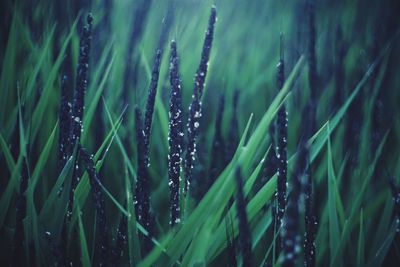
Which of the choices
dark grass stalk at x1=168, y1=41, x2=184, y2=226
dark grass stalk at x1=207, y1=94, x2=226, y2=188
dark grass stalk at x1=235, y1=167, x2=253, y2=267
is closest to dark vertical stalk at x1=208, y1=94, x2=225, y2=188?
dark grass stalk at x1=207, y1=94, x2=226, y2=188

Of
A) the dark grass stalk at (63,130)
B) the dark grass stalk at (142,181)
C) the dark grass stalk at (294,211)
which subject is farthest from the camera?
the dark grass stalk at (63,130)

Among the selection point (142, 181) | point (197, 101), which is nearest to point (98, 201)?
point (142, 181)

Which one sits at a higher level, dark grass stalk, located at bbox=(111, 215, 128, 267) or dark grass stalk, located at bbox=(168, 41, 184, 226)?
dark grass stalk, located at bbox=(168, 41, 184, 226)

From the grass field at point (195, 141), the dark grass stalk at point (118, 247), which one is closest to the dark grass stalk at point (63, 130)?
the grass field at point (195, 141)

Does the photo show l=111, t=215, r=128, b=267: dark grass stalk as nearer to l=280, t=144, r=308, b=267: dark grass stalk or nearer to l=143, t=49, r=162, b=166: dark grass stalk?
l=143, t=49, r=162, b=166: dark grass stalk

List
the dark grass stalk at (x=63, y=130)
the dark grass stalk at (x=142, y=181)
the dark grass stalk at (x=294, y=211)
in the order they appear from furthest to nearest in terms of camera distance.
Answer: the dark grass stalk at (x=63, y=130) → the dark grass stalk at (x=142, y=181) → the dark grass stalk at (x=294, y=211)

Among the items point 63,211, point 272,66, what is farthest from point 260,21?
point 63,211

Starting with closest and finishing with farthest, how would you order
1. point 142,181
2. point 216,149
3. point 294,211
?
point 294,211 < point 142,181 < point 216,149

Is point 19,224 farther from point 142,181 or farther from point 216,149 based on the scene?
point 216,149

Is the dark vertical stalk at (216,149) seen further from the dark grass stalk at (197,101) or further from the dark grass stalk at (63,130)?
the dark grass stalk at (63,130)
